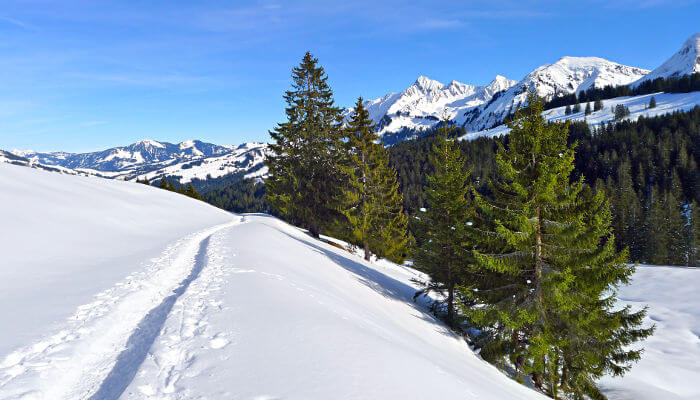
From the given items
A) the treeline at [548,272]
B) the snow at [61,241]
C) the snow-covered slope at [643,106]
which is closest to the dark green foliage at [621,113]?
the snow-covered slope at [643,106]

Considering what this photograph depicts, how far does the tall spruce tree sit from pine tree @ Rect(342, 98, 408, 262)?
45.0ft

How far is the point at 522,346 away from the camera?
42.8 ft

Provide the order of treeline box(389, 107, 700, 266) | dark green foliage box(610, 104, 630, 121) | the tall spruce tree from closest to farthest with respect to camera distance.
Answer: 1. the tall spruce tree
2. treeline box(389, 107, 700, 266)
3. dark green foliage box(610, 104, 630, 121)

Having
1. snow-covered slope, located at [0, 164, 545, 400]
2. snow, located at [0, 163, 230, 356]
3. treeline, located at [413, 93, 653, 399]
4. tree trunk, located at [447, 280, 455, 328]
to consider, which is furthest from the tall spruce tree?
snow, located at [0, 163, 230, 356]

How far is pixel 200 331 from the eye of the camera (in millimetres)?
6480

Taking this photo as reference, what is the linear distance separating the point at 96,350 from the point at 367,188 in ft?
71.6

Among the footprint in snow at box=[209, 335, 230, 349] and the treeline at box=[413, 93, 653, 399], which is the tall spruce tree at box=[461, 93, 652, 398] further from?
the footprint in snow at box=[209, 335, 230, 349]

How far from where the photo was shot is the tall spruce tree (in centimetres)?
1180

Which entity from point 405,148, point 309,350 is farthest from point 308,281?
point 405,148

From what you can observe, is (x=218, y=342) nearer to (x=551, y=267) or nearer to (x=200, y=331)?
(x=200, y=331)

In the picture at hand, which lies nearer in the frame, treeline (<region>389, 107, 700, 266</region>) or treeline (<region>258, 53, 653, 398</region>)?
treeline (<region>258, 53, 653, 398</region>)

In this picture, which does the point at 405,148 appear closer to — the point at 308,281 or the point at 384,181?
the point at 384,181

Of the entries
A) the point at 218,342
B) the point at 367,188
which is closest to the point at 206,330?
the point at 218,342

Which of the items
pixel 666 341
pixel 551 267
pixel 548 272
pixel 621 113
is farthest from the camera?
pixel 621 113
